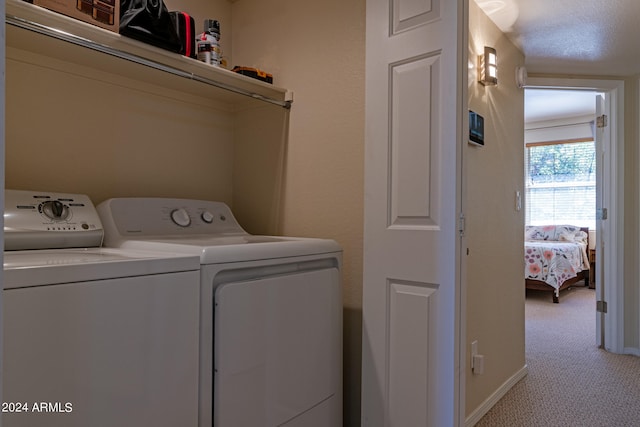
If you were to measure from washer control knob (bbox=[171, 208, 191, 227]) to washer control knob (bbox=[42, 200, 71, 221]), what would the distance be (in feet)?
1.33

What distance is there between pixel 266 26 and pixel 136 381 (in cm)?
176

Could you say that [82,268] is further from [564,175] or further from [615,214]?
[564,175]

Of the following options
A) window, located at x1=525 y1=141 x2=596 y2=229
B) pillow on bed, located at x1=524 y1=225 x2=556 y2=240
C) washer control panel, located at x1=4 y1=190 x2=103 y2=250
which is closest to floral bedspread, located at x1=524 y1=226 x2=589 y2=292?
pillow on bed, located at x1=524 y1=225 x2=556 y2=240

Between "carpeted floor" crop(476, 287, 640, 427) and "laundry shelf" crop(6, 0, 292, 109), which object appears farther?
"carpeted floor" crop(476, 287, 640, 427)

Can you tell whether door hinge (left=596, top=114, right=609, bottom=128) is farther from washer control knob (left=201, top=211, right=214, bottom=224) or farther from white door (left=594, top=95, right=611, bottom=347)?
washer control knob (left=201, top=211, right=214, bottom=224)

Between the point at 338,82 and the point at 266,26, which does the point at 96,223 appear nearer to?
the point at 338,82

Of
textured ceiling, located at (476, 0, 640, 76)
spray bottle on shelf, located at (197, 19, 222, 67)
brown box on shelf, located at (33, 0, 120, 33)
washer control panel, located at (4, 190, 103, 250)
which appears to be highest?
textured ceiling, located at (476, 0, 640, 76)

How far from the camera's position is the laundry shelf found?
1.22 metres

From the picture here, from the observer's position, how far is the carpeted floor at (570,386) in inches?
86.0

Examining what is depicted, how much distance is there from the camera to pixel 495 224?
2389 millimetres

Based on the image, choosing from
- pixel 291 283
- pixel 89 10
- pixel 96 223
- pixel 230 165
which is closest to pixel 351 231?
pixel 291 283

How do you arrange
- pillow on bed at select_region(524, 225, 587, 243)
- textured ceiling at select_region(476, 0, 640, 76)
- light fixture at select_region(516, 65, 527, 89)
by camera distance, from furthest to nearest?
pillow on bed at select_region(524, 225, 587, 243), light fixture at select_region(516, 65, 527, 89), textured ceiling at select_region(476, 0, 640, 76)

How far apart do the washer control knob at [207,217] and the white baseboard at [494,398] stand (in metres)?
1.57

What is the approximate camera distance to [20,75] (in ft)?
4.73
